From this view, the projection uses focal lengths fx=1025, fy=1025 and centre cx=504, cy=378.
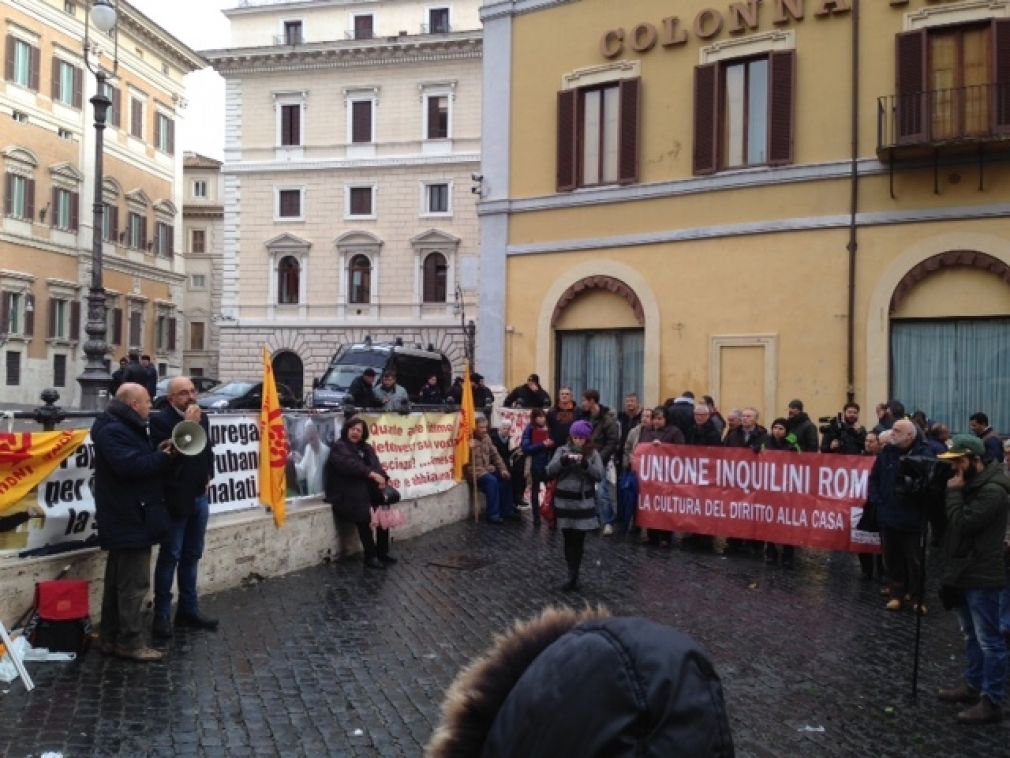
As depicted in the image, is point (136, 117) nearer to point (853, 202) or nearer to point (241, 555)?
point (853, 202)

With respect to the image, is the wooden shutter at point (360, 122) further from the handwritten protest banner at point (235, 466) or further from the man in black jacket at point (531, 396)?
the handwritten protest banner at point (235, 466)

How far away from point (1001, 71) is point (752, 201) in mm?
4512

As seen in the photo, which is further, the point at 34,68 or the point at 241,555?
the point at 34,68

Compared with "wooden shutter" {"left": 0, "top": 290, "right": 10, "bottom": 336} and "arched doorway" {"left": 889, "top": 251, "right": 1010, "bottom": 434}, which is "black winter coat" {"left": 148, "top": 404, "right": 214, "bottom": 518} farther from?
"wooden shutter" {"left": 0, "top": 290, "right": 10, "bottom": 336}

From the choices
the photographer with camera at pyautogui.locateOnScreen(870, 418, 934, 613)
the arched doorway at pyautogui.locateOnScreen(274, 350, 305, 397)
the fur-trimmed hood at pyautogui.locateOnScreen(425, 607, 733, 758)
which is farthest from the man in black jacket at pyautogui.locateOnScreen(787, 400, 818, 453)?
the arched doorway at pyautogui.locateOnScreen(274, 350, 305, 397)

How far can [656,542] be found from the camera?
45.2 ft

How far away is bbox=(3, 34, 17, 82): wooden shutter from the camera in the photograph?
46.4 meters

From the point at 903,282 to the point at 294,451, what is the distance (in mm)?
11297

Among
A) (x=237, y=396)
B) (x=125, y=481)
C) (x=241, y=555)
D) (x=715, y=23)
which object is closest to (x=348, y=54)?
(x=237, y=396)

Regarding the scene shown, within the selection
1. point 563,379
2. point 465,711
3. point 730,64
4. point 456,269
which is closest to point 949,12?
point 730,64

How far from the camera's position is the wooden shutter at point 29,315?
47.7 metres

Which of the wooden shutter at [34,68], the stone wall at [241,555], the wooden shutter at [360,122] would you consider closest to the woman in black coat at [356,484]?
the stone wall at [241,555]

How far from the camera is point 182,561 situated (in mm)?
8633

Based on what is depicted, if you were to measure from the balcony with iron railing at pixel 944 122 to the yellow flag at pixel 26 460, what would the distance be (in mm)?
14041
